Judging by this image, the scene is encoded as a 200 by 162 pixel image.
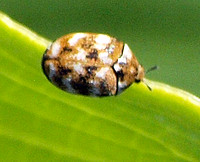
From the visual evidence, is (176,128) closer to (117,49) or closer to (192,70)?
(117,49)

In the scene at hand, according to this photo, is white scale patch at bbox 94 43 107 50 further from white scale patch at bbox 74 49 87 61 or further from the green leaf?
the green leaf

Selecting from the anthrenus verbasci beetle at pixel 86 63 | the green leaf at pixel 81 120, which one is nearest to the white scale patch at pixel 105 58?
the anthrenus verbasci beetle at pixel 86 63

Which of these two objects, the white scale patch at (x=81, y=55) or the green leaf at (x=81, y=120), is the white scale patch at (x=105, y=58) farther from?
the green leaf at (x=81, y=120)

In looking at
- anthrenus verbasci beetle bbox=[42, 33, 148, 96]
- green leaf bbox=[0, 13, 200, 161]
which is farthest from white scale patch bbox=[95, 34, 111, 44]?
green leaf bbox=[0, 13, 200, 161]

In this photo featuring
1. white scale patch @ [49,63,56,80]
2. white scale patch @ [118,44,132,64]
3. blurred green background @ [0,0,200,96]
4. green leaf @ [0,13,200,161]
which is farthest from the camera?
blurred green background @ [0,0,200,96]

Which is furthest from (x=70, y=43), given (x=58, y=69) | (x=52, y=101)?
(x=52, y=101)
